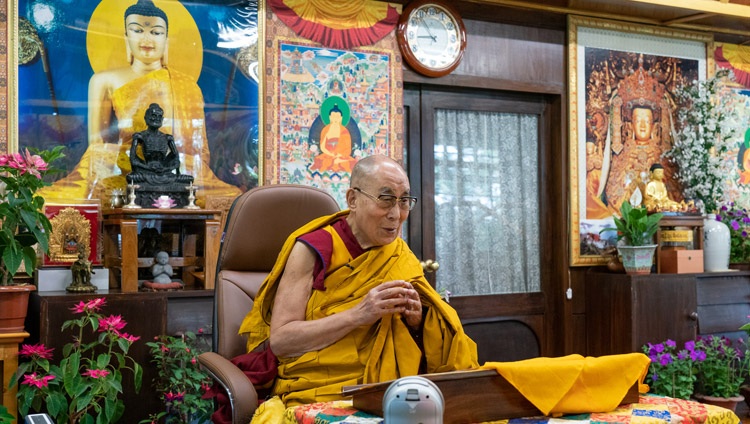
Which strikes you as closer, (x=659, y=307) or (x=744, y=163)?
(x=659, y=307)

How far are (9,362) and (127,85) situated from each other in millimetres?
1508

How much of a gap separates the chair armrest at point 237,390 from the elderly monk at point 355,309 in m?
0.06

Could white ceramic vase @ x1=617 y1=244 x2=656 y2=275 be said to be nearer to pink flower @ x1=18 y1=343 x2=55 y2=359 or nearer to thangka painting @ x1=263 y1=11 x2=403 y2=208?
thangka painting @ x1=263 y1=11 x2=403 y2=208

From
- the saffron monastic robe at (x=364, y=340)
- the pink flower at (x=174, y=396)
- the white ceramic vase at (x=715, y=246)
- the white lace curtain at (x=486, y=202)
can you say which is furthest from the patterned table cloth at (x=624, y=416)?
the white ceramic vase at (x=715, y=246)

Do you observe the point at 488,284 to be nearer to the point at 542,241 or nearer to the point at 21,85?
the point at 542,241

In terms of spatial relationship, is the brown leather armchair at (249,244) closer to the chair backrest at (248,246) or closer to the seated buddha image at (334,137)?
the chair backrest at (248,246)

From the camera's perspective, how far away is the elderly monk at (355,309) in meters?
2.15

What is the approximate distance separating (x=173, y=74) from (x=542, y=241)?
2614mm

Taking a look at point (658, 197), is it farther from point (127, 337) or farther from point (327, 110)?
point (127, 337)

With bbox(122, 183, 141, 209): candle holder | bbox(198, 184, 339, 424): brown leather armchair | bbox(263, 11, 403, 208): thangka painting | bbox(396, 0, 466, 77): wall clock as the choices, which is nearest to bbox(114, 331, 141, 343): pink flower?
bbox(122, 183, 141, 209): candle holder

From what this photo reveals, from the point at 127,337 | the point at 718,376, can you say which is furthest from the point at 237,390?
the point at 718,376

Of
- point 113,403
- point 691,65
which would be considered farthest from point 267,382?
point 691,65

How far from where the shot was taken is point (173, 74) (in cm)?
413

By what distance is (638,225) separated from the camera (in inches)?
191
